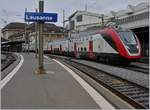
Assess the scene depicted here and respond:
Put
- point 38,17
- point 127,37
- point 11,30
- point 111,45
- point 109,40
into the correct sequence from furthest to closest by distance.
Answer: point 11,30
point 109,40
point 111,45
point 127,37
point 38,17

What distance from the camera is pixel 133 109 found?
9.77 meters

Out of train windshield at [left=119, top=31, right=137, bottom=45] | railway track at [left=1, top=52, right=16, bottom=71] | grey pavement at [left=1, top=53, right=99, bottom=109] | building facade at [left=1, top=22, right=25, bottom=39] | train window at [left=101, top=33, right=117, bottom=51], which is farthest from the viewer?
building facade at [left=1, top=22, right=25, bottom=39]

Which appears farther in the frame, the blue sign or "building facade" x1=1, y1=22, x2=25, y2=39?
"building facade" x1=1, y1=22, x2=25, y2=39

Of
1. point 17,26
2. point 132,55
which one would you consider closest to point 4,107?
point 132,55

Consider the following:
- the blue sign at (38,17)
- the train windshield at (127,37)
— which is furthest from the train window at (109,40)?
the blue sign at (38,17)

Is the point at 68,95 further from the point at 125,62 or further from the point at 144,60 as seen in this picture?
the point at 144,60

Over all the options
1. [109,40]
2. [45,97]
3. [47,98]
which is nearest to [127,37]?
[109,40]

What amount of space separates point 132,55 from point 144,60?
30.1 ft

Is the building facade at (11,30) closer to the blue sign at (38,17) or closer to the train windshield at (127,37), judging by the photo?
the train windshield at (127,37)

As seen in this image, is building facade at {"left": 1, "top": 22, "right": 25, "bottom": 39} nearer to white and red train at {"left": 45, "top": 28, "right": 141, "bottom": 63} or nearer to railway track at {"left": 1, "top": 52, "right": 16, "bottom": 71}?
railway track at {"left": 1, "top": 52, "right": 16, "bottom": 71}

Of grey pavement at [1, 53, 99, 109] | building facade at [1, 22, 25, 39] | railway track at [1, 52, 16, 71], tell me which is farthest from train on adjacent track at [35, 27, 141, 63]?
building facade at [1, 22, 25, 39]

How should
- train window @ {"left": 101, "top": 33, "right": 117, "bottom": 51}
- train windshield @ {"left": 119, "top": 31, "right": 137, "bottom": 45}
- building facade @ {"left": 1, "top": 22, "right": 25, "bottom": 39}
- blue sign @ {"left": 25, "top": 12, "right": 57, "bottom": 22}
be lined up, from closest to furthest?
blue sign @ {"left": 25, "top": 12, "right": 57, "bottom": 22}
train windshield @ {"left": 119, "top": 31, "right": 137, "bottom": 45}
train window @ {"left": 101, "top": 33, "right": 117, "bottom": 51}
building facade @ {"left": 1, "top": 22, "right": 25, "bottom": 39}

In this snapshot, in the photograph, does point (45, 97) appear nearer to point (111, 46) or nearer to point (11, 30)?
point (111, 46)

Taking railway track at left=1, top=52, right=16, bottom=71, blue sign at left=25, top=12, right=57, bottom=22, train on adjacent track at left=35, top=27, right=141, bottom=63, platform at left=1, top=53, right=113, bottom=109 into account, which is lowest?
railway track at left=1, top=52, right=16, bottom=71
